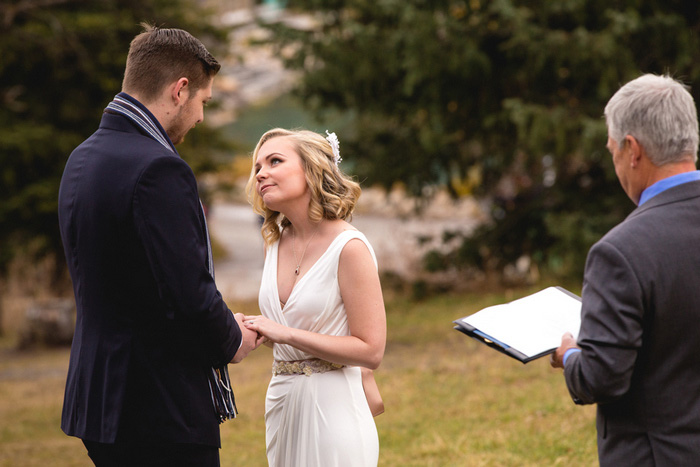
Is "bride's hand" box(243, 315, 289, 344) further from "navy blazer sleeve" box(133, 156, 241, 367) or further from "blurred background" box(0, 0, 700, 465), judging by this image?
"blurred background" box(0, 0, 700, 465)

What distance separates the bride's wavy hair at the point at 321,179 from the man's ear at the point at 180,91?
560 millimetres

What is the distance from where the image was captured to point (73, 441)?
791 centimetres

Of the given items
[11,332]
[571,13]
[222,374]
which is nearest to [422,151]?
[571,13]

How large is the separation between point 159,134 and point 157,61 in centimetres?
26

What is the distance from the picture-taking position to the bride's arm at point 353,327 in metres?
3.06

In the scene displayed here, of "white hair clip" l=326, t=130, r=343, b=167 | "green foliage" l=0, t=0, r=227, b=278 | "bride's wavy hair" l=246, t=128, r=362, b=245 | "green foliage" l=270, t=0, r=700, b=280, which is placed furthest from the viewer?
"green foliage" l=0, t=0, r=227, b=278

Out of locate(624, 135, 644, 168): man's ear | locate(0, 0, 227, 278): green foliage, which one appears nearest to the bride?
locate(624, 135, 644, 168): man's ear

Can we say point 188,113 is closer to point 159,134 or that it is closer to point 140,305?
point 159,134

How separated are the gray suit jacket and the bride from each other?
1.01m

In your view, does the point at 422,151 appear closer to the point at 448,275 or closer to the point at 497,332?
the point at 448,275

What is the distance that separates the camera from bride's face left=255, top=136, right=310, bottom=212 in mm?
3234

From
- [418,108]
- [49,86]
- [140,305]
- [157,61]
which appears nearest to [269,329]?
[140,305]

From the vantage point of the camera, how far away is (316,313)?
3166 mm

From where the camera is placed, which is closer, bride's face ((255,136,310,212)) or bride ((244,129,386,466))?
bride ((244,129,386,466))
